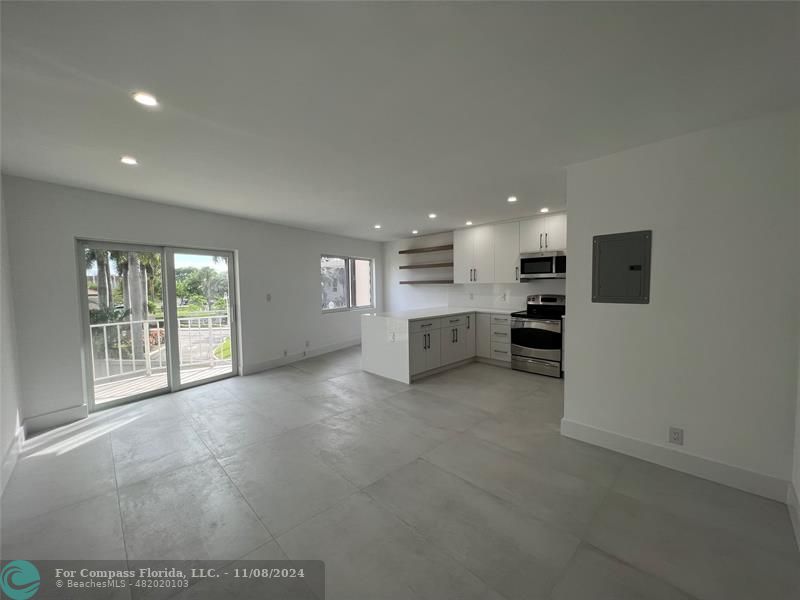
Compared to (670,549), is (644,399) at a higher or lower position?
higher

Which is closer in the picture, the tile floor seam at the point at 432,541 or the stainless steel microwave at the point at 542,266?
the tile floor seam at the point at 432,541

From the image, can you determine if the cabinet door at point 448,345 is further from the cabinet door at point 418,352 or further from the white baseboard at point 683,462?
the white baseboard at point 683,462

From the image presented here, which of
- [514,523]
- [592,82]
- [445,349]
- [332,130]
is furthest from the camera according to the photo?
[445,349]

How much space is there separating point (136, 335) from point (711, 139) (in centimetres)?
593

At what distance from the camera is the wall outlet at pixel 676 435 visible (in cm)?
229

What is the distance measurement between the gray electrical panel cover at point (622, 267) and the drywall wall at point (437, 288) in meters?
2.42

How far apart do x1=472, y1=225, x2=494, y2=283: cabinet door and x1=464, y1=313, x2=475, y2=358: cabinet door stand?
28.3 inches

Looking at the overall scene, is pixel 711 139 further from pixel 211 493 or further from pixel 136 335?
pixel 136 335

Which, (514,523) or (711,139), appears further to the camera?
(711,139)

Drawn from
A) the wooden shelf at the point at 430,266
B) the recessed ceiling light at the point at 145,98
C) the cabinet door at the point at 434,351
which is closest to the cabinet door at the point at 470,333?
the cabinet door at the point at 434,351

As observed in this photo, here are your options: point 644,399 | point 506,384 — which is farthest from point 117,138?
point 506,384

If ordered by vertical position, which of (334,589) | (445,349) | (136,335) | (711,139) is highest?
(711,139)

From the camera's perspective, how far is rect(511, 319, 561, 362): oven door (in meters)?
4.42

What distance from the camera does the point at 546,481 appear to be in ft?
7.14
